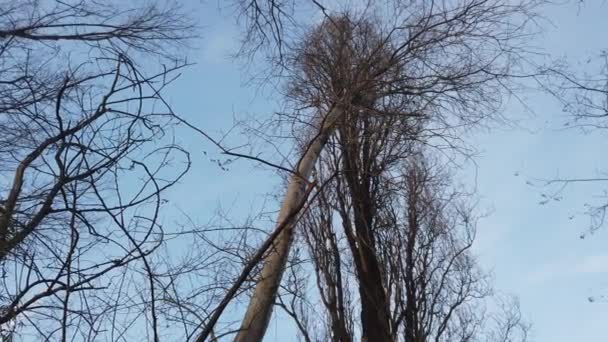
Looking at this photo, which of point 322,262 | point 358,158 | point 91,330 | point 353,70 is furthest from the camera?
point 322,262

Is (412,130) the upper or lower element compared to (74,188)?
upper

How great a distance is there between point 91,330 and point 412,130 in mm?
2916

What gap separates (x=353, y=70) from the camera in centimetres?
397

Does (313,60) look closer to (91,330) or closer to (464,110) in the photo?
(464,110)

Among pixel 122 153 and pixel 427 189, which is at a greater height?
pixel 427 189

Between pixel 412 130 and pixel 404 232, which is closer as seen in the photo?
pixel 412 130

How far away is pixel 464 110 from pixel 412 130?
0.43 metres

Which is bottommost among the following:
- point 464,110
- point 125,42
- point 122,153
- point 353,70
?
point 122,153

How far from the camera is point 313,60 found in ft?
15.1

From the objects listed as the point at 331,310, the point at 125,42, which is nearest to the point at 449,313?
the point at 331,310

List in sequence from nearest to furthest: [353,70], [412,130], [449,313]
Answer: [353,70] < [412,130] < [449,313]

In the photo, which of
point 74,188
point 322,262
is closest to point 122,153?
point 74,188

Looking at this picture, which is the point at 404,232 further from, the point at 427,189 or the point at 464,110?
the point at 464,110

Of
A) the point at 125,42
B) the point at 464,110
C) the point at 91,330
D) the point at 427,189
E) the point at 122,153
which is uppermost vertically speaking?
the point at 427,189
